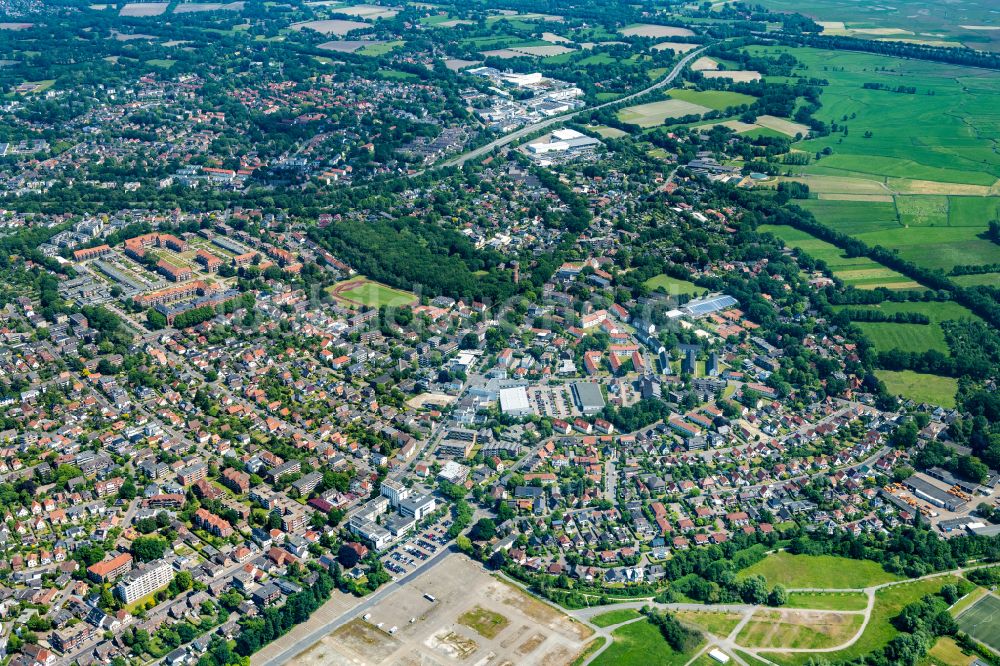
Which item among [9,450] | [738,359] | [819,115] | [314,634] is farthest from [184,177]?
[819,115]

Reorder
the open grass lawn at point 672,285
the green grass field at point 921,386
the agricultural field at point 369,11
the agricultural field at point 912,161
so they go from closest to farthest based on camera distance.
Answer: the green grass field at point 921,386 → the open grass lawn at point 672,285 → the agricultural field at point 912,161 → the agricultural field at point 369,11

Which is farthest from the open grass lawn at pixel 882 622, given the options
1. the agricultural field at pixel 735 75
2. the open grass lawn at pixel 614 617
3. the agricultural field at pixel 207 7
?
the agricultural field at pixel 207 7

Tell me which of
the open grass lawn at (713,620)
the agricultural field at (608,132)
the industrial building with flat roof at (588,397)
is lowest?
the open grass lawn at (713,620)

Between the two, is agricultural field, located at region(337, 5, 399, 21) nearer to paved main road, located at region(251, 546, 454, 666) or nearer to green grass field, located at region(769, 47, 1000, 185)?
green grass field, located at region(769, 47, 1000, 185)

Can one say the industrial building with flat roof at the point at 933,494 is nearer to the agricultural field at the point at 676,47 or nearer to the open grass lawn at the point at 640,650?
the open grass lawn at the point at 640,650

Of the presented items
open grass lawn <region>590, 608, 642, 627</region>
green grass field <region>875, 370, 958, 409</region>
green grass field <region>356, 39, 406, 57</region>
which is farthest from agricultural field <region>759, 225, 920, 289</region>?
green grass field <region>356, 39, 406, 57</region>

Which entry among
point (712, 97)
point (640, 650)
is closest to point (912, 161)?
point (712, 97)

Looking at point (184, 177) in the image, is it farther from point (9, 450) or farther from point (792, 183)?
point (792, 183)

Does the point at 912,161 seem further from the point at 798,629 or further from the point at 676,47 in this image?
the point at 798,629
